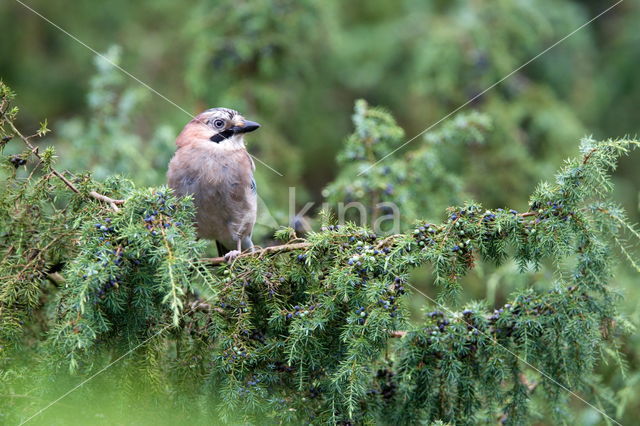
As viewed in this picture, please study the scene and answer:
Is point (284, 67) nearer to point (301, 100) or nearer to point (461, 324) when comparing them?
point (301, 100)

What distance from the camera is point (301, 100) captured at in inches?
303

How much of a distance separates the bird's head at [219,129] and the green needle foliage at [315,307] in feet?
5.60

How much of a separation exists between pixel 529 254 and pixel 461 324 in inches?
16.2

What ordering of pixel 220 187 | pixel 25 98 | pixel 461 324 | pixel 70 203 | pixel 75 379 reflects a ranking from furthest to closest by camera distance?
pixel 25 98, pixel 220 187, pixel 70 203, pixel 461 324, pixel 75 379

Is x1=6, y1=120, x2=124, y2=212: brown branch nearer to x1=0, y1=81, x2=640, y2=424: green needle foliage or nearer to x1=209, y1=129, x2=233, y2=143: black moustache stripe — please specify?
x1=0, y1=81, x2=640, y2=424: green needle foliage

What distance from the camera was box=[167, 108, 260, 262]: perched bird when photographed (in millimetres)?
4352

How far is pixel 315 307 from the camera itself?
8.98ft

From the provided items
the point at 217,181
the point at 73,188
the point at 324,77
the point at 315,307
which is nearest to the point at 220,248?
the point at 217,181

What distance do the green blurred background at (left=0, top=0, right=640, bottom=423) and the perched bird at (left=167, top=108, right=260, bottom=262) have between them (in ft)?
2.17

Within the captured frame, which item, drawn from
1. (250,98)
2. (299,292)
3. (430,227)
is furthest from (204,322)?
(250,98)

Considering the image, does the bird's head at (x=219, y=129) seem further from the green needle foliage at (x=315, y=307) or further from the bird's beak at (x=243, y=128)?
the green needle foliage at (x=315, y=307)

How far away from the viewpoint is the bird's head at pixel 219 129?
4.73 m

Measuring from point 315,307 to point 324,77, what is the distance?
18.2 feet

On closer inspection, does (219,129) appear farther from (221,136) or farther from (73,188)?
(73,188)
